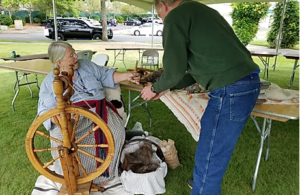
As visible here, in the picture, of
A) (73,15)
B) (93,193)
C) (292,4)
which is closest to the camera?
(93,193)

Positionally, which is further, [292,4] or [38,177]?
[292,4]

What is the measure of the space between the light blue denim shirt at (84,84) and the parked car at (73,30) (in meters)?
10.5

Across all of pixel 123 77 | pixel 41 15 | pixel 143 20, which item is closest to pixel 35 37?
pixel 41 15

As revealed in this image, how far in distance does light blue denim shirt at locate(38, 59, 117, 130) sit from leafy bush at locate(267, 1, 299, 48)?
10.3 m

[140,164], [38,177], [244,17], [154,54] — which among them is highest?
[244,17]

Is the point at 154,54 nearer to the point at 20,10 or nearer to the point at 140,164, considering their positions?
the point at 140,164

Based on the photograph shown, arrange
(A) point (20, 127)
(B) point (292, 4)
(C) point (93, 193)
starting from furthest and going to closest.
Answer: (B) point (292, 4)
(A) point (20, 127)
(C) point (93, 193)

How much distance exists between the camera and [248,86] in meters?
1.13

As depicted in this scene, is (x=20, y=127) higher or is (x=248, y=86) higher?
(x=248, y=86)

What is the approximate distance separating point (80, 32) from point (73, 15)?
18.8 ft

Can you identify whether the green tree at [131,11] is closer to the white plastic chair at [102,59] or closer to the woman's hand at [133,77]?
the white plastic chair at [102,59]

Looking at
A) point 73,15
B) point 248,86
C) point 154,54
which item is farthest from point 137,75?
point 73,15

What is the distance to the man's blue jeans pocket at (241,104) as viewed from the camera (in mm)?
1123

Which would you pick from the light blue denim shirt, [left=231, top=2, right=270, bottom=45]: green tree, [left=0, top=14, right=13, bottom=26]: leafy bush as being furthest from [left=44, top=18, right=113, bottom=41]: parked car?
the light blue denim shirt
